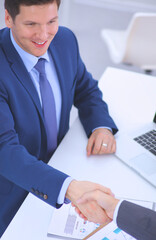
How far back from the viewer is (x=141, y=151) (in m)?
1.21

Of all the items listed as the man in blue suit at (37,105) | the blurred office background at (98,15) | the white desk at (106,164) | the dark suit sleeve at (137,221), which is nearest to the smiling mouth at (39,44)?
the man in blue suit at (37,105)

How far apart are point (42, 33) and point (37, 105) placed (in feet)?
0.97

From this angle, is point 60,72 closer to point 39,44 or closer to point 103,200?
point 39,44

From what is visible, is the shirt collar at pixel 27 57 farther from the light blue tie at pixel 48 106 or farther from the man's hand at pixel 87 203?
the man's hand at pixel 87 203

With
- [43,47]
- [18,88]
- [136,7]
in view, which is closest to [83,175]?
[18,88]

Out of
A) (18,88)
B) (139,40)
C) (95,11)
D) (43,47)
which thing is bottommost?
(95,11)

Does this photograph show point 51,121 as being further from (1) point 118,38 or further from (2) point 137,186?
(1) point 118,38

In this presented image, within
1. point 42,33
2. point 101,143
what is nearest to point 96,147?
point 101,143

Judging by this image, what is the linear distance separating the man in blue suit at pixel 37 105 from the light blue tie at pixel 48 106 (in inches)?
0.8

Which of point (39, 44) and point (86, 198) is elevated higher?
point (39, 44)

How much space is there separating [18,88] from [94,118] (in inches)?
16.2

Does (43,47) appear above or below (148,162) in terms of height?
above

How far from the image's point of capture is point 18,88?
1161 millimetres

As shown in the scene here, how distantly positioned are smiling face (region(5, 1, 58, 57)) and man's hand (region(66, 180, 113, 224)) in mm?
561
